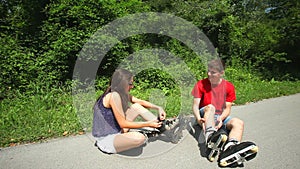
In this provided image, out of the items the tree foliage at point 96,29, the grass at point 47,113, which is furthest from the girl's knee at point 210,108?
the tree foliage at point 96,29

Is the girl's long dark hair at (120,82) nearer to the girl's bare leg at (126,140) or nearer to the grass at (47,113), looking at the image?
the girl's bare leg at (126,140)

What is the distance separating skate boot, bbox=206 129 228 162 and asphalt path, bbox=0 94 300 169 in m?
0.11

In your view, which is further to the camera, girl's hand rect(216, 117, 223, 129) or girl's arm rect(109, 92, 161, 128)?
girl's hand rect(216, 117, 223, 129)

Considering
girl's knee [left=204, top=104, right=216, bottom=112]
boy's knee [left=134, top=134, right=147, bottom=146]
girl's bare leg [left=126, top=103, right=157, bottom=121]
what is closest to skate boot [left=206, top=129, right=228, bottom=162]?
girl's knee [left=204, top=104, right=216, bottom=112]

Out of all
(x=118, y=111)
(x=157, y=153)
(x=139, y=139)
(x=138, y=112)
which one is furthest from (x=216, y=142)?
(x=138, y=112)

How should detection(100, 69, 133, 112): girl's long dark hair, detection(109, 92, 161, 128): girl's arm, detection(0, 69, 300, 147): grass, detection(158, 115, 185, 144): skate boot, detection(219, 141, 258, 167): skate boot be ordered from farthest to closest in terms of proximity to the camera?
detection(0, 69, 300, 147): grass < detection(158, 115, 185, 144): skate boot < detection(100, 69, 133, 112): girl's long dark hair < detection(109, 92, 161, 128): girl's arm < detection(219, 141, 258, 167): skate boot

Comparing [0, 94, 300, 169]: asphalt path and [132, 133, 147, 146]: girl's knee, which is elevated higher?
[132, 133, 147, 146]: girl's knee

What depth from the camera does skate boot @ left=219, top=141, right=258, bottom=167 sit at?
2.79m

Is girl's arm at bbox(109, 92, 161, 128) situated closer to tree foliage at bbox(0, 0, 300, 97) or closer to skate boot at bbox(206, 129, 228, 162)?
skate boot at bbox(206, 129, 228, 162)

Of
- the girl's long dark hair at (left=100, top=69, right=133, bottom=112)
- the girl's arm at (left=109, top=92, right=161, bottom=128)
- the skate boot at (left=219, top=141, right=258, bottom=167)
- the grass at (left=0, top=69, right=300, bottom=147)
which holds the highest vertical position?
the girl's long dark hair at (left=100, top=69, right=133, bottom=112)

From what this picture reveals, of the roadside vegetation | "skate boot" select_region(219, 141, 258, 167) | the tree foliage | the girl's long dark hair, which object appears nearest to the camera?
"skate boot" select_region(219, 141, 258, 167)

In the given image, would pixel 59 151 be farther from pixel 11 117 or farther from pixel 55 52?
pixel 55 52

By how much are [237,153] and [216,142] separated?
0.87 feet

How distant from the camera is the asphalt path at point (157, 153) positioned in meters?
3.04
